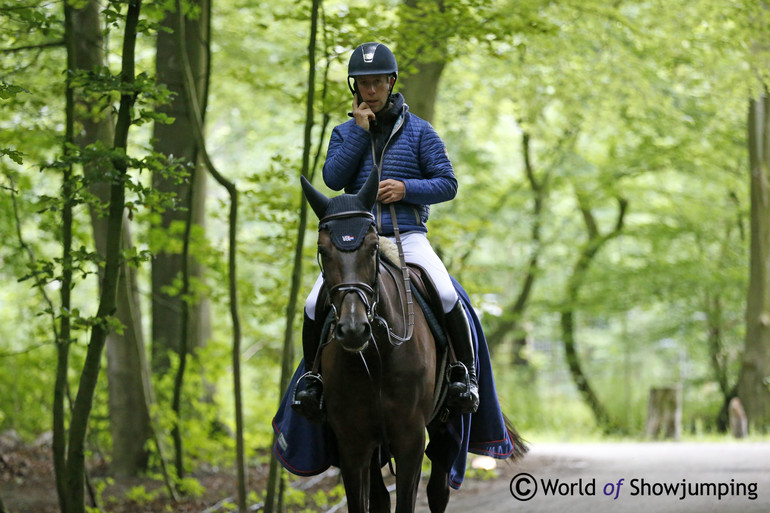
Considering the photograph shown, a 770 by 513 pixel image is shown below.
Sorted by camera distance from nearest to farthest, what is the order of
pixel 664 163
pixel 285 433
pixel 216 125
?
pixel 285 433 < pixel 664 163 < pixel 216 125

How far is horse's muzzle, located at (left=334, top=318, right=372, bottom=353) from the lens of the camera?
12.2 ft

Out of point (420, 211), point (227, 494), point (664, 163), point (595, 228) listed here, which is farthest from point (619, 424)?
point (420, 211)

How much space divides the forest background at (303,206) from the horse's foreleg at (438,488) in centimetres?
240

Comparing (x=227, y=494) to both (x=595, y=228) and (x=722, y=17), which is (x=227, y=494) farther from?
(x=595, y=228)

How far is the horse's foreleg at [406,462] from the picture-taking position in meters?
4.29

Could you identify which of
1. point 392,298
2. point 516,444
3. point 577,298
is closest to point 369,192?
point 392,298

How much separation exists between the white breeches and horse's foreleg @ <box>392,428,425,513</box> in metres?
0.76

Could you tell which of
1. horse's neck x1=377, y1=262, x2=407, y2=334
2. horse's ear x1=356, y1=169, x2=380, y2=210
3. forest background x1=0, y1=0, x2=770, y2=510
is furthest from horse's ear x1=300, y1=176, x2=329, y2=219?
forest background x1=0, y1=0, x2=770, y2=510

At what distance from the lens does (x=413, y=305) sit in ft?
14.8

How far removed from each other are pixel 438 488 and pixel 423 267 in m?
1.32

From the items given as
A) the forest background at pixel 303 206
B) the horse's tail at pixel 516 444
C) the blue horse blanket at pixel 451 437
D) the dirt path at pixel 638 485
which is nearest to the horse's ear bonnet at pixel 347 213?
the blue horse blanket at pixel 451 437

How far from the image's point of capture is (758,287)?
54.1 ft

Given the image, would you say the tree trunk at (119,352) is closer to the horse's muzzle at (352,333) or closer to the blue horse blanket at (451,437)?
the blue horse blanket at (451,437)

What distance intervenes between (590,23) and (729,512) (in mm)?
9349
